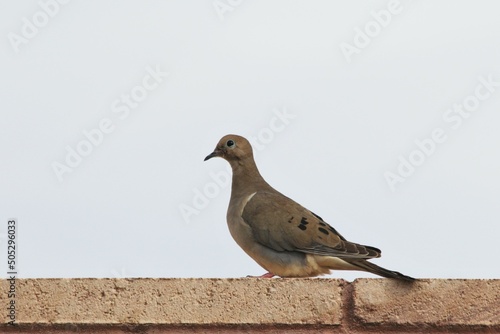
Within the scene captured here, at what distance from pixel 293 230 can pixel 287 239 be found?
0.27 feet

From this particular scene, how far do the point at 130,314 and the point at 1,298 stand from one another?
0.54 m

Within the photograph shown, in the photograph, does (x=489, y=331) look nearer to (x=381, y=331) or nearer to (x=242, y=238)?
(x=381, y=331)

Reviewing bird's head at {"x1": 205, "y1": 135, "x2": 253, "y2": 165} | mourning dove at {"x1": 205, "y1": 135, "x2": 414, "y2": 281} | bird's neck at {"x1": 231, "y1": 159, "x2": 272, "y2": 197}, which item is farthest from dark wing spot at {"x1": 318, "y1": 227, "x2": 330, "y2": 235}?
bird's head at {"x1": 205, "y1": 135, "x2": 253, "y2": 165}

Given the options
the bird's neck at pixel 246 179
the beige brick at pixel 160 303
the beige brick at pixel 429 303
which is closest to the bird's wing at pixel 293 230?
the bird's neck at pixel 246 179

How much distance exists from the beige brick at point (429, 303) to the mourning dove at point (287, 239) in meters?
→ 1.24

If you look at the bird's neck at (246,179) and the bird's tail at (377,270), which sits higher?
Answer: the bird's neck at (246,179)

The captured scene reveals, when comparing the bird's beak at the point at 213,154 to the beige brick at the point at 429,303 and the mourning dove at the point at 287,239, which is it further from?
the beige brick at the point at 429,303

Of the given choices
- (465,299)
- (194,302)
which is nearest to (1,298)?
(194,302)

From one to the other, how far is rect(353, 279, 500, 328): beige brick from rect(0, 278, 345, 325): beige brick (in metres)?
0.16

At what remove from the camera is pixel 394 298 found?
379cm

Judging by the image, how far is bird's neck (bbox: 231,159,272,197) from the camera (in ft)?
22.1

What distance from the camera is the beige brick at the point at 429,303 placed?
146 inches

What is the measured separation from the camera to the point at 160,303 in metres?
3.75

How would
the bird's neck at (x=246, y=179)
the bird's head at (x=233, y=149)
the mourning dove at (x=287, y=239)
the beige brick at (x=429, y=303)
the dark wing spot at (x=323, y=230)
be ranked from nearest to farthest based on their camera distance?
1. the beige brick at (x=429, y=303)
2. the mourning dove at (x=287, y=239)
3. the dark wing spot at (x=323, y=230)
4. the bird's neck at (x=246, y=179)
5. the bird's head at (x=233, y=149)
